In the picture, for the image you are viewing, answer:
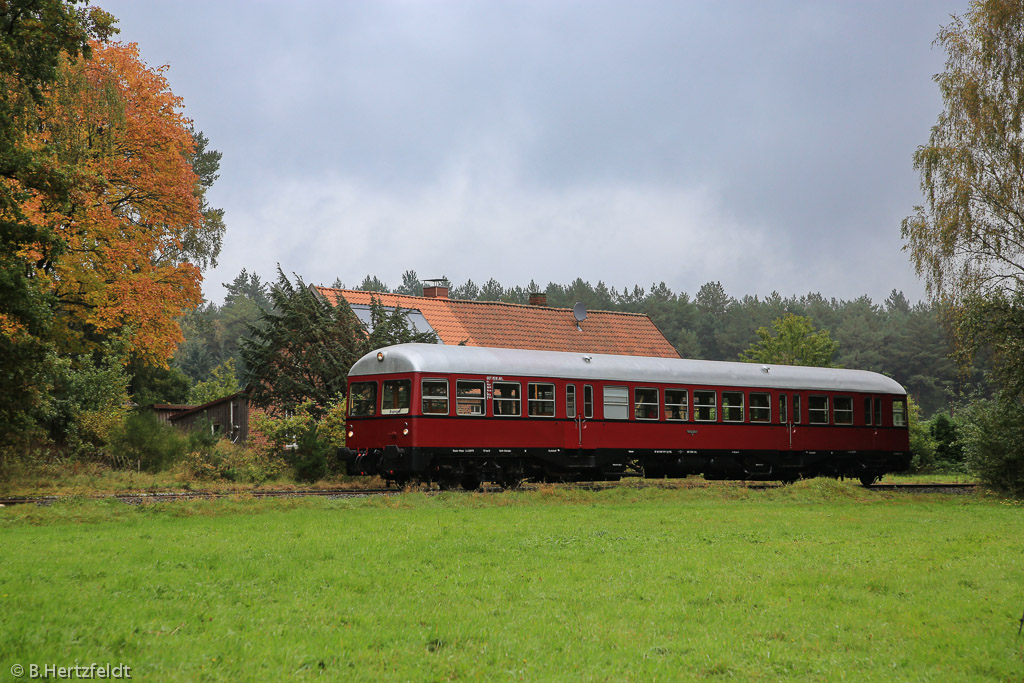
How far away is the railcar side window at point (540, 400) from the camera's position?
2162 centimetres

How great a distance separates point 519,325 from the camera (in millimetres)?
40594

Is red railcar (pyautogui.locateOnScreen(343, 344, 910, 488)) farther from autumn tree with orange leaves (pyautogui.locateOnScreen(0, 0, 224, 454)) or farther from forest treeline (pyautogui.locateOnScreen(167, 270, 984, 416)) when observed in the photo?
forest treeline (pyautogui.locateOnScreen(167, 270, 984, 416))

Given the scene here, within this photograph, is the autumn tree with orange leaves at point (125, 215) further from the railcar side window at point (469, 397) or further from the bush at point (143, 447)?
the railcar side window at point (469, 397)

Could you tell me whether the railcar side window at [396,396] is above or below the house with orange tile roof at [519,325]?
below

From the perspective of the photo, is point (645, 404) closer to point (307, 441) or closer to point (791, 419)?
point (791, 419)

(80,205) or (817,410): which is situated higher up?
(80,205)

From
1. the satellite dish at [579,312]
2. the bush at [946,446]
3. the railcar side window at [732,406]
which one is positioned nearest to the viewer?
the railcar side window at [732,406]

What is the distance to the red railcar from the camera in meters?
20.5

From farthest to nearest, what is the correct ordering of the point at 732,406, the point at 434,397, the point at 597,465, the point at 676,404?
the point at 732,406
the point at 676,404
the point at 597,465
the point at 434,397

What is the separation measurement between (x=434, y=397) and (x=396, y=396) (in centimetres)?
88

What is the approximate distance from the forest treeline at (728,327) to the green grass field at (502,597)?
A: 2093 inches

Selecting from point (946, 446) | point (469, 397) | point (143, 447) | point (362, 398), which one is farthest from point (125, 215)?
point (946, 446)

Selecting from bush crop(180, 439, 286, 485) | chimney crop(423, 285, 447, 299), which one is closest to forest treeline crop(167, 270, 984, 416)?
chimney crop(423, 285, 447, 299)

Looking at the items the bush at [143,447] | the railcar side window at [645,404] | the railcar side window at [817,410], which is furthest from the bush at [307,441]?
the railcar side window at [817,410]
